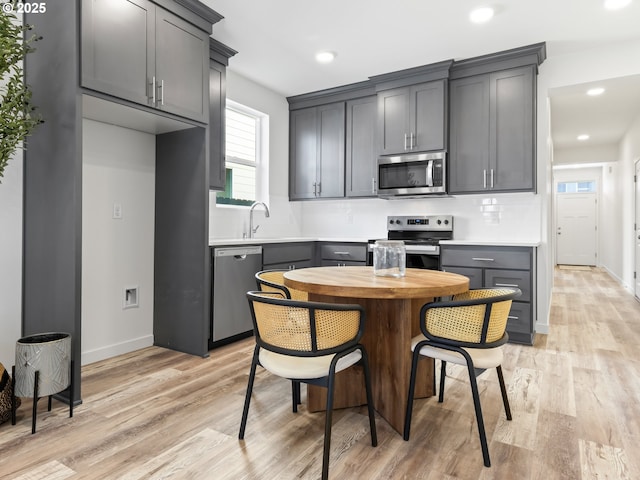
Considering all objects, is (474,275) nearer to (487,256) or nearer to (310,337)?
(487,256)

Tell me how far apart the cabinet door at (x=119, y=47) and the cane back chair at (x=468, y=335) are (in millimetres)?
2169

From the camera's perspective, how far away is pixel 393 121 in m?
4.18

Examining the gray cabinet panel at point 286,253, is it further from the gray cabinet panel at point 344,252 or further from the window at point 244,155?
the window at point 244,155

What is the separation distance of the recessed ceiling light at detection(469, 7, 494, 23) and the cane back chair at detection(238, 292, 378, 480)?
258cm

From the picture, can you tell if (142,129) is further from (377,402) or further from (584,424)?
(584,424)

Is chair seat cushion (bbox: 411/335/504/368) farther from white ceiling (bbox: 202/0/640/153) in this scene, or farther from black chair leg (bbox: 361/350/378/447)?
white ceiling (bbox: 202/0/640/153)

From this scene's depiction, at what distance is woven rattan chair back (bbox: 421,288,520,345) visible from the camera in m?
1.67

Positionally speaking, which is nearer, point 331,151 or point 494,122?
point 494,122

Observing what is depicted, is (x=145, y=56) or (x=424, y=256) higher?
(x=145, y=56)

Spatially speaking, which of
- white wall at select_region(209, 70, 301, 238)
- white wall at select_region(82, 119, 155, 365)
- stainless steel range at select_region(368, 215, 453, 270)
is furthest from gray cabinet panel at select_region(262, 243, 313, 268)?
white wall at select_region(82, 119, 155, 365)

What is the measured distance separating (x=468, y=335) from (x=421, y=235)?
2.70 meters

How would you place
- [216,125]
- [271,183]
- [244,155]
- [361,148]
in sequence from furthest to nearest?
[271,183]
[361,148]
[244,155]
[216,125]

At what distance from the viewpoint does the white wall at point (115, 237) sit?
9.50ft

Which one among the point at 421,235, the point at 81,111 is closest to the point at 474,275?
the point at 421,235
